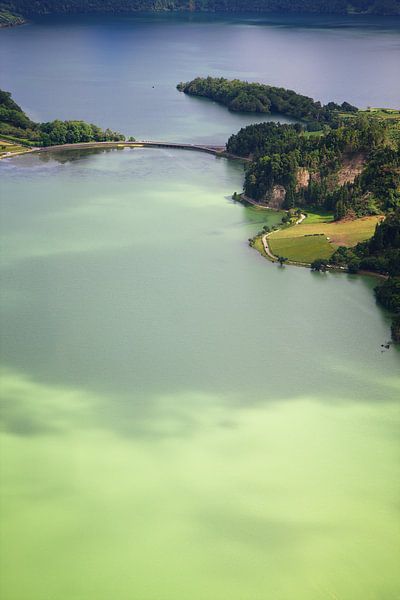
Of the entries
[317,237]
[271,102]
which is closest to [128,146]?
[271,102]

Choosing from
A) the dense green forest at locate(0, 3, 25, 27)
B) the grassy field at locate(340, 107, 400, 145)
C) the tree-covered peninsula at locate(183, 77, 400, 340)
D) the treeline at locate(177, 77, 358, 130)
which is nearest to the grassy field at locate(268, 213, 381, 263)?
the tree-covered peninsula at locate(183, 77, 400, 340)

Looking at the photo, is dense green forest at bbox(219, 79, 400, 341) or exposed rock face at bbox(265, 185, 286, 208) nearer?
dense green forest at bbox(219, 79, 400, 341)

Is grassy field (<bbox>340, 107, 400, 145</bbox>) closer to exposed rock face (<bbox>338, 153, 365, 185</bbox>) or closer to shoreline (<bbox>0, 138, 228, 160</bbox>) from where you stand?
exposed rock face (<bbox>338, 153, 365, 185</bbox>)

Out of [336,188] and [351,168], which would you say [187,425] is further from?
[351,168]

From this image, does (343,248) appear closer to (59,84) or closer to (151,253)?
(151,253)

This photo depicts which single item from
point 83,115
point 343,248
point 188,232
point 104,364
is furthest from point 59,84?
point 104,364

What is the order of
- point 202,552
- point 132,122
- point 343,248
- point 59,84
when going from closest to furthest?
1. point 202,552
2. point 343,248
3. point 132,122
4. point 59,84

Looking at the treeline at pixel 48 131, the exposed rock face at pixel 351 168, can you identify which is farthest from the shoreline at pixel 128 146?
the exposed rock face at pixel 351 168

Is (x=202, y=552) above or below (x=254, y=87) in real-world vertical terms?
below

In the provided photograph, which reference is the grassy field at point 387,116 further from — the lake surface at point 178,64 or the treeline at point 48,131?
the treeline at point 48,131
